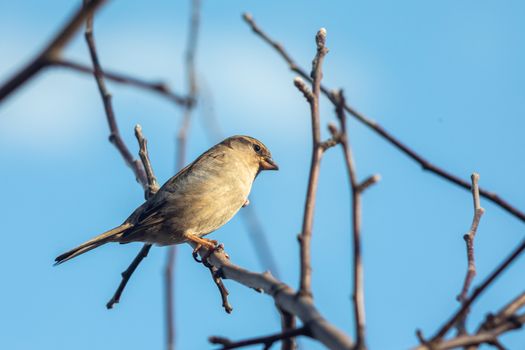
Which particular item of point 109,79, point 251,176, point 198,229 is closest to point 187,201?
point 198,229

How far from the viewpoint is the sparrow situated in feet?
25.9

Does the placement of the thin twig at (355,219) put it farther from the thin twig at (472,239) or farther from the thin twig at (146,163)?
the thin twig at (146,163)

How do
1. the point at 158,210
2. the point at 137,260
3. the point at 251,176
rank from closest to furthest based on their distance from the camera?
the point at 137,260 < the point at 158,210 < the point at 251,176

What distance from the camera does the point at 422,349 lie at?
1994mm

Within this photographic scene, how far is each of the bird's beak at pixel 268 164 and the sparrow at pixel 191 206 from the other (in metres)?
0.35

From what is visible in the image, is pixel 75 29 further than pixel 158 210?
No

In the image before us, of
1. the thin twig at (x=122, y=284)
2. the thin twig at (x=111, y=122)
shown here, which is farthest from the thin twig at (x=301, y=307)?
the thin twig at (x=122, y=284)

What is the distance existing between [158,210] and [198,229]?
50 cm

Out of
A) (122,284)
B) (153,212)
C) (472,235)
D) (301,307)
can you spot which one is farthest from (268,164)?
(301,307)

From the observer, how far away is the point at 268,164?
9.58 m

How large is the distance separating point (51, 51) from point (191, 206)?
694cm

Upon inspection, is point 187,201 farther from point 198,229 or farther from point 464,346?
point 464,346

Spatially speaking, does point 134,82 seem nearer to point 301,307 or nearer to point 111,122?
point 301,307

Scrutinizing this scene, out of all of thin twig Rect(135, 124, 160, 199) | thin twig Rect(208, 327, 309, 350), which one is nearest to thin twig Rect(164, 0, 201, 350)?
thin twig Rect(208, 327, 309, 350)
